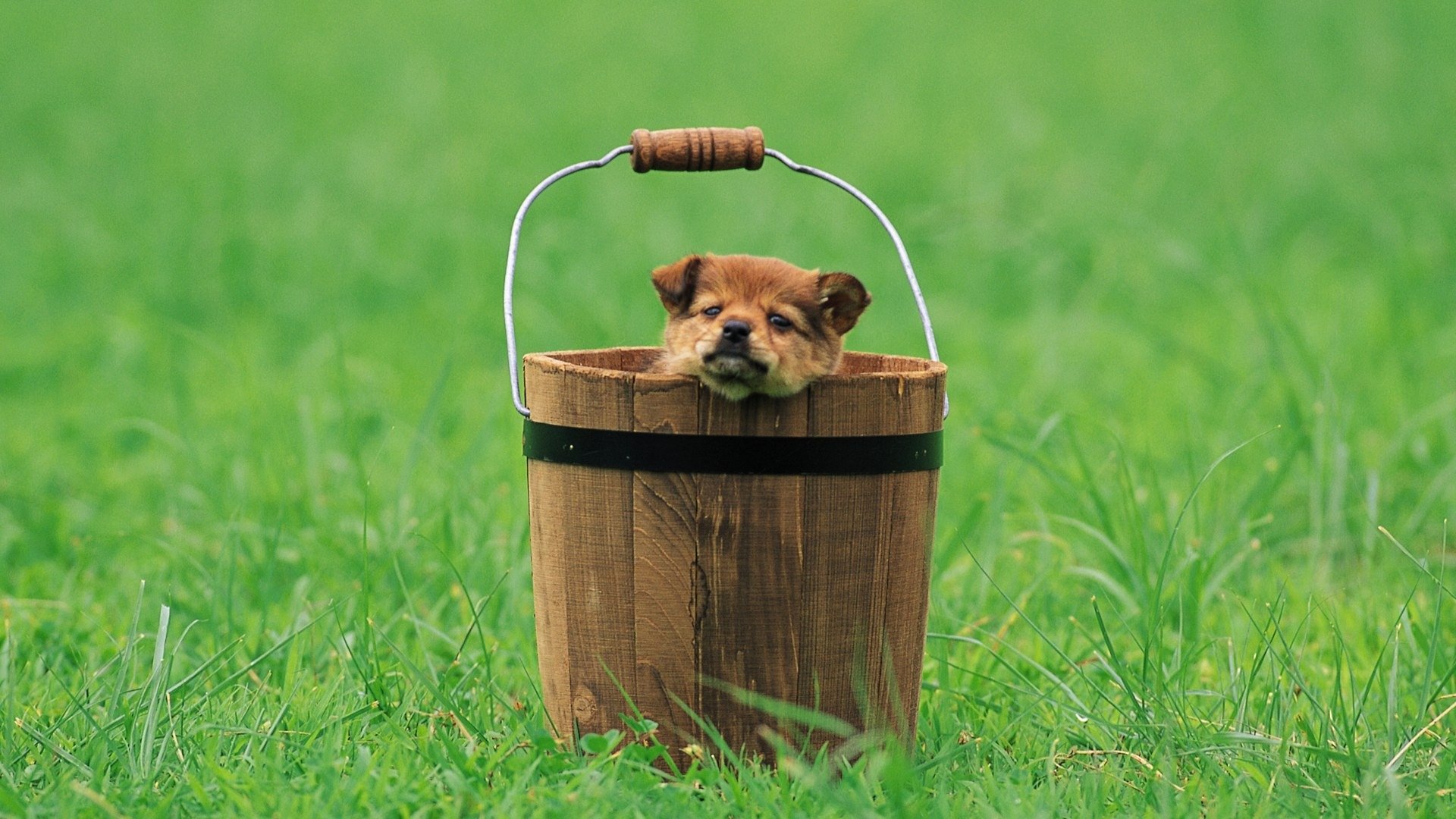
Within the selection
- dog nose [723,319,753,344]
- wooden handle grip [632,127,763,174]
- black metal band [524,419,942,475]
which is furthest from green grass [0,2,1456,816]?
wooden handle grip [632,127,763,174]

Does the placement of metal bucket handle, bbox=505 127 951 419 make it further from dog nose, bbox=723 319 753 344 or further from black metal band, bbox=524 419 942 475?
dog nose, bbox=723 319 753 344

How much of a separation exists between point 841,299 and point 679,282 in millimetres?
406

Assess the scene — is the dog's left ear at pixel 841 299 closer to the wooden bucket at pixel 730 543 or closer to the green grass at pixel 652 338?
the wooden bucket at pixel 730 543

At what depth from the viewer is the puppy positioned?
129 inches

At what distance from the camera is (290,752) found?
11.7ft

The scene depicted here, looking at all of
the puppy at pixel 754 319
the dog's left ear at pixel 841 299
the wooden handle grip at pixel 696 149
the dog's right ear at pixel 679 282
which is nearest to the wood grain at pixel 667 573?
the puppy at pixel 754 319

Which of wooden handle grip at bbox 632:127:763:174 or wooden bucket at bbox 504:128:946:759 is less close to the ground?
wooden handle grip at bbox 632:127:763:174

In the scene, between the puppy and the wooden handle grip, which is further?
the wooden handle grip

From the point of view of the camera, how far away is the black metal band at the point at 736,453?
11.1 feet

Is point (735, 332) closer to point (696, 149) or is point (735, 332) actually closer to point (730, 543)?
point (730, 543)

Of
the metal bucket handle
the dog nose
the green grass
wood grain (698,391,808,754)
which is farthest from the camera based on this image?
the metal bucket handle

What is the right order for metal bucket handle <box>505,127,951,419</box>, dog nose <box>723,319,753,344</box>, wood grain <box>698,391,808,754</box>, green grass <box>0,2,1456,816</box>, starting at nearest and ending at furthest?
dog nose <box>723,319,753,344</box> < wood grain <box>698,391,808,754</box> < green grass <box>0,2,1456,816</box> < metal bucket handle <box>505,127,951,419</box>

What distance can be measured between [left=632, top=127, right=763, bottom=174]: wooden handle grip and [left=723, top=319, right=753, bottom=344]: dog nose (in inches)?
26.3

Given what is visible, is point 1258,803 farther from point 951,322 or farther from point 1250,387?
point 951,322
